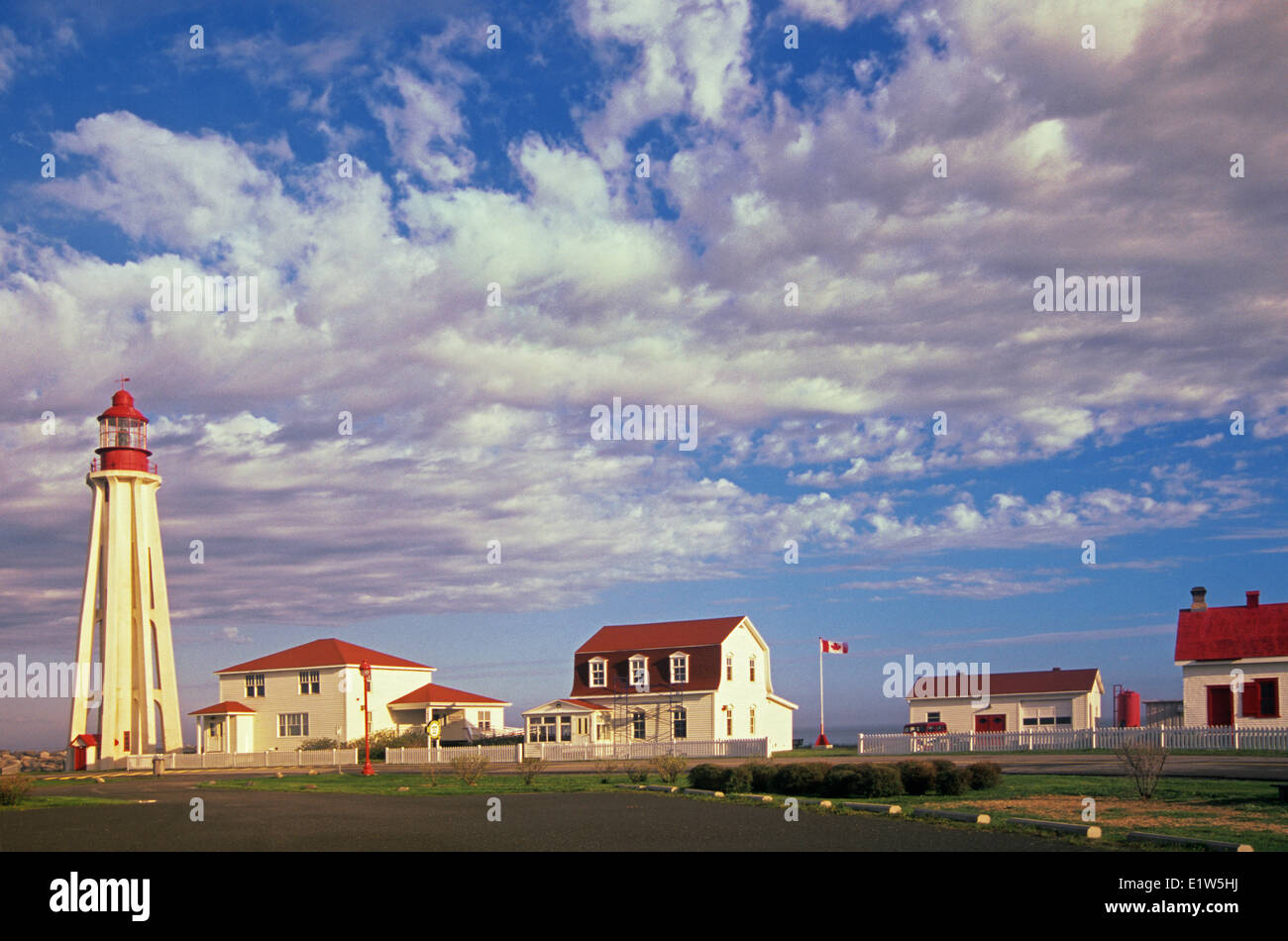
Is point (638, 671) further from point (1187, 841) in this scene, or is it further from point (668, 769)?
point (1187, 841)

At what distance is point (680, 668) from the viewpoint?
190 feet

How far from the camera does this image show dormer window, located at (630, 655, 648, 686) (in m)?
59.0

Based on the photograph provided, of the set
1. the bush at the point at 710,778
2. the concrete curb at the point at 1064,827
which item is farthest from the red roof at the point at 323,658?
the concrete curb at the point at 1064,827

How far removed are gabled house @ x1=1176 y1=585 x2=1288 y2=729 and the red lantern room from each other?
48720mm

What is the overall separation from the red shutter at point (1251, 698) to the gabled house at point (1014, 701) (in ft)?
36.3

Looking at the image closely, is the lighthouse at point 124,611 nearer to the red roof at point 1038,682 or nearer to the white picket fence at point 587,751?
the white picket fence at point 587,751

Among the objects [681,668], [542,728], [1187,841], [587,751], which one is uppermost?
[1187,841]

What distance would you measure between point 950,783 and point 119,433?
154 feet

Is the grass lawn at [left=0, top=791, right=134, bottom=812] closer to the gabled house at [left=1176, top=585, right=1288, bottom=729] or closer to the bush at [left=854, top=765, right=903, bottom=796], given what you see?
the bush at [left=854, top=765, right=903, bottom=796]

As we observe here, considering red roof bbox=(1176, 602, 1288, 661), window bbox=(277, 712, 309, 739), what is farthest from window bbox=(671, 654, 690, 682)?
red roof bbox=(1176, 602, 1288, 661)

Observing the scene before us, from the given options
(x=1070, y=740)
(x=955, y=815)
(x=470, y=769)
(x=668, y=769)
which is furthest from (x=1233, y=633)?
(x=955, y=815)

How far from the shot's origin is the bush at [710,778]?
25.5 meters

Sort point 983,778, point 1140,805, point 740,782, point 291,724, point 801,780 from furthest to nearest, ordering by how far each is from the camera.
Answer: point 291,724 < point 740,782 < point 801,780 < point 983,778 < point 1140,805
